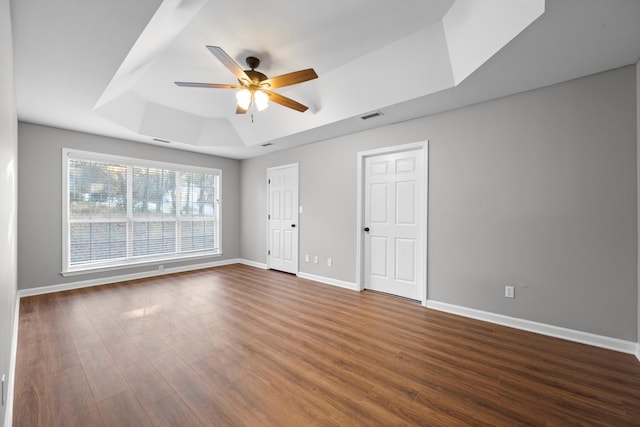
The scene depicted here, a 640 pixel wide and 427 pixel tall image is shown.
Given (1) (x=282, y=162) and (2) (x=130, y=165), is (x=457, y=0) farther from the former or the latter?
(2) (x=130, y=165)

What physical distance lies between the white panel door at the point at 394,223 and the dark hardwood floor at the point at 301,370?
589 millimetres

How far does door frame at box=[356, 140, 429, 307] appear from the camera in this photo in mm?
3533

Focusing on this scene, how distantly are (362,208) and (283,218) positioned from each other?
1.93 metres

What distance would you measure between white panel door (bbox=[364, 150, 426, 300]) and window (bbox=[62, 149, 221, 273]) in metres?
3.71

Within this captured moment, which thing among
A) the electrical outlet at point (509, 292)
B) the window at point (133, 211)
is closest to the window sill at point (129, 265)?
the window at point (133, 211)

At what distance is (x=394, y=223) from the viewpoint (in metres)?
3.94

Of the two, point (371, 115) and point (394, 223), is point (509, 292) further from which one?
point (371, 115)

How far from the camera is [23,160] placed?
390cm

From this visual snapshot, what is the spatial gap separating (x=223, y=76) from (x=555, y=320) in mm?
4599

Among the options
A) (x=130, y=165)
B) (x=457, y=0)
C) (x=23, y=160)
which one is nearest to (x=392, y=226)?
(x=457, y=0)

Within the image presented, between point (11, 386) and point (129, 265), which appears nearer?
point (11, 386)

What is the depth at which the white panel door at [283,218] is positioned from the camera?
5258 mm

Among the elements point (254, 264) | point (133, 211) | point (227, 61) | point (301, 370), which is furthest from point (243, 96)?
point (254, 264)

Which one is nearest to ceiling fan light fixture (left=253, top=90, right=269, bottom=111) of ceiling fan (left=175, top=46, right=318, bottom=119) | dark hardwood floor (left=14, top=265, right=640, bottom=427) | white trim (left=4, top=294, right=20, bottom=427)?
ceiling fan (left=175, top=46, right=318, bottom=119)
